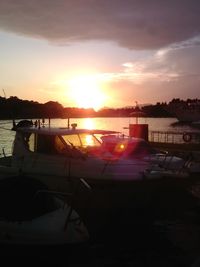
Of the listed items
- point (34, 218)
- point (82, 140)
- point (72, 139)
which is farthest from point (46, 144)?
point (34, 218)

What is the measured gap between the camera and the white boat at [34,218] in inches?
332

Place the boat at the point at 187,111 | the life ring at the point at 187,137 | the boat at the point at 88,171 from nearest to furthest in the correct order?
the boat at the point at 88,171, the life ring at the point at 187,137, the boat at the point at 187,111

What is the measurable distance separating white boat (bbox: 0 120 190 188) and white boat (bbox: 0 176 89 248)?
3910 mm

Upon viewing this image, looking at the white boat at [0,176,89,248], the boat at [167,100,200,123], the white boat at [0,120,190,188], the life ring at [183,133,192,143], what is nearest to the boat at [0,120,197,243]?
the white boat at [0,120,190,188]

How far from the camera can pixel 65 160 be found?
45.3 feet

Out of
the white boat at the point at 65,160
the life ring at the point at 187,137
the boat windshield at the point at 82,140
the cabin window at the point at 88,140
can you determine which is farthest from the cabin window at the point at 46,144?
the life ring at the point at 187,137

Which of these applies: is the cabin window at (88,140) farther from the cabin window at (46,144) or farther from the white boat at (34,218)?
the white boat at (34,218)

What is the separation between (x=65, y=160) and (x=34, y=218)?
16.7 ft

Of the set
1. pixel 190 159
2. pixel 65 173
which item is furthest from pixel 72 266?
pixel 190 159

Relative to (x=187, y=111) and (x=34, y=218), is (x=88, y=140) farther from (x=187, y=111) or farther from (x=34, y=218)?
(x=187, y=111)

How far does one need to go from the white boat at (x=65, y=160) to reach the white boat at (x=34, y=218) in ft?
12.8

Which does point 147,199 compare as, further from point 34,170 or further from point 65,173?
point 34,170

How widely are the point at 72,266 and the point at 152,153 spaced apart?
29.4 ft

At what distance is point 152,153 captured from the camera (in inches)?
681
